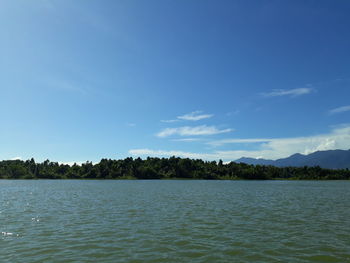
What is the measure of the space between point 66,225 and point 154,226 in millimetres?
11637

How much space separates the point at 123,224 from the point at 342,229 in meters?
28.1

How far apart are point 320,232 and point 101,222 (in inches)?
1111

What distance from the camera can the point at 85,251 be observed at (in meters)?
23.6

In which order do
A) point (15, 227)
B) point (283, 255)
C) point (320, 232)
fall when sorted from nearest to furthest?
point (283, 255) < point (320, 232) < point (15, 227)

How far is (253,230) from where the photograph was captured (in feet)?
107

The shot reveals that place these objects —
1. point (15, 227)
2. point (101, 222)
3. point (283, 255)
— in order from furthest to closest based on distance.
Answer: point (101, 222) → point (15, 227) → point (283, 255)

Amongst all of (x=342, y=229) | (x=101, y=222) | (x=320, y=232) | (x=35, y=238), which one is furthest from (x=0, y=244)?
(x=342, y=229)

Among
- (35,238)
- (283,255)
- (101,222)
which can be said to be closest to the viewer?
(283,255)

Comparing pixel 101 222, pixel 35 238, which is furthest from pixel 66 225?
pixel 35 238

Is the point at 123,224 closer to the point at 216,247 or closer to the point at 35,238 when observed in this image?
the point at 35,238

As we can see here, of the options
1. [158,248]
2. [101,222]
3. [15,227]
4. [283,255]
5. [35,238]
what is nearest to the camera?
[283,255]

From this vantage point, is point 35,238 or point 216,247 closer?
point 216,247

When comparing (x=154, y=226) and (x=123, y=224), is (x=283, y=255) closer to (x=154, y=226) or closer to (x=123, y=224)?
(x=154, y=226)

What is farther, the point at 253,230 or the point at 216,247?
the point at 253,230
